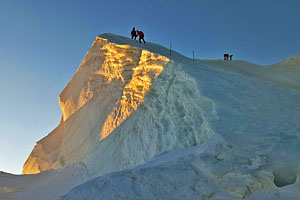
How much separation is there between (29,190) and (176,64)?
902 centimetres

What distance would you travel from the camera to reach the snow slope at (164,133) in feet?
13.1

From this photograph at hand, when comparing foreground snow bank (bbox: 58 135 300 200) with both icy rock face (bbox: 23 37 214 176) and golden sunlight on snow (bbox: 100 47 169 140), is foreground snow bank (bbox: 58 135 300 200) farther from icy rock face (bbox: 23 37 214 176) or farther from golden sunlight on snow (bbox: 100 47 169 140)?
golden sunlight on snow (bbox: 100 47 169 140)

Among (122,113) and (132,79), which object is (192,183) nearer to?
(122,113)

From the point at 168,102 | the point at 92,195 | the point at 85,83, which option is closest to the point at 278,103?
the point at 168,102

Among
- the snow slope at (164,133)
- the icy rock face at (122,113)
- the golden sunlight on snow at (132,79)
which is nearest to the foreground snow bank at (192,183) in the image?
the snow slope at (164,133)

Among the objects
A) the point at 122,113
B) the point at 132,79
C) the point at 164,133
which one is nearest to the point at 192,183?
the point at 164,133

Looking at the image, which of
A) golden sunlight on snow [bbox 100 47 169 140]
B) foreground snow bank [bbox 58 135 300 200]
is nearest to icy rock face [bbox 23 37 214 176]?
golden sunlight on snow [bbox 100 47 169 140]

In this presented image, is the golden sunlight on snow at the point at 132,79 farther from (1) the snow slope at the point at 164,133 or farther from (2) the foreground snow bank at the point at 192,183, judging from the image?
(2) the foreground snow bank at the point at 192,183

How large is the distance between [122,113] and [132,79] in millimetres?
1524

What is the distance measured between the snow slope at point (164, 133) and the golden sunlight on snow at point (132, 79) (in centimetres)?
4

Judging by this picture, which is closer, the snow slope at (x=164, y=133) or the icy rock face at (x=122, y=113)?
the snow slope at (x=164, y=133)

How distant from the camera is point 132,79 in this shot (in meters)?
12.3

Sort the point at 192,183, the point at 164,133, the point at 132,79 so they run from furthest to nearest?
the point at 132,79
the point at 164,133
the point at 192,183

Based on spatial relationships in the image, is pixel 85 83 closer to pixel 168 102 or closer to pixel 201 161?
pixel 168 102
